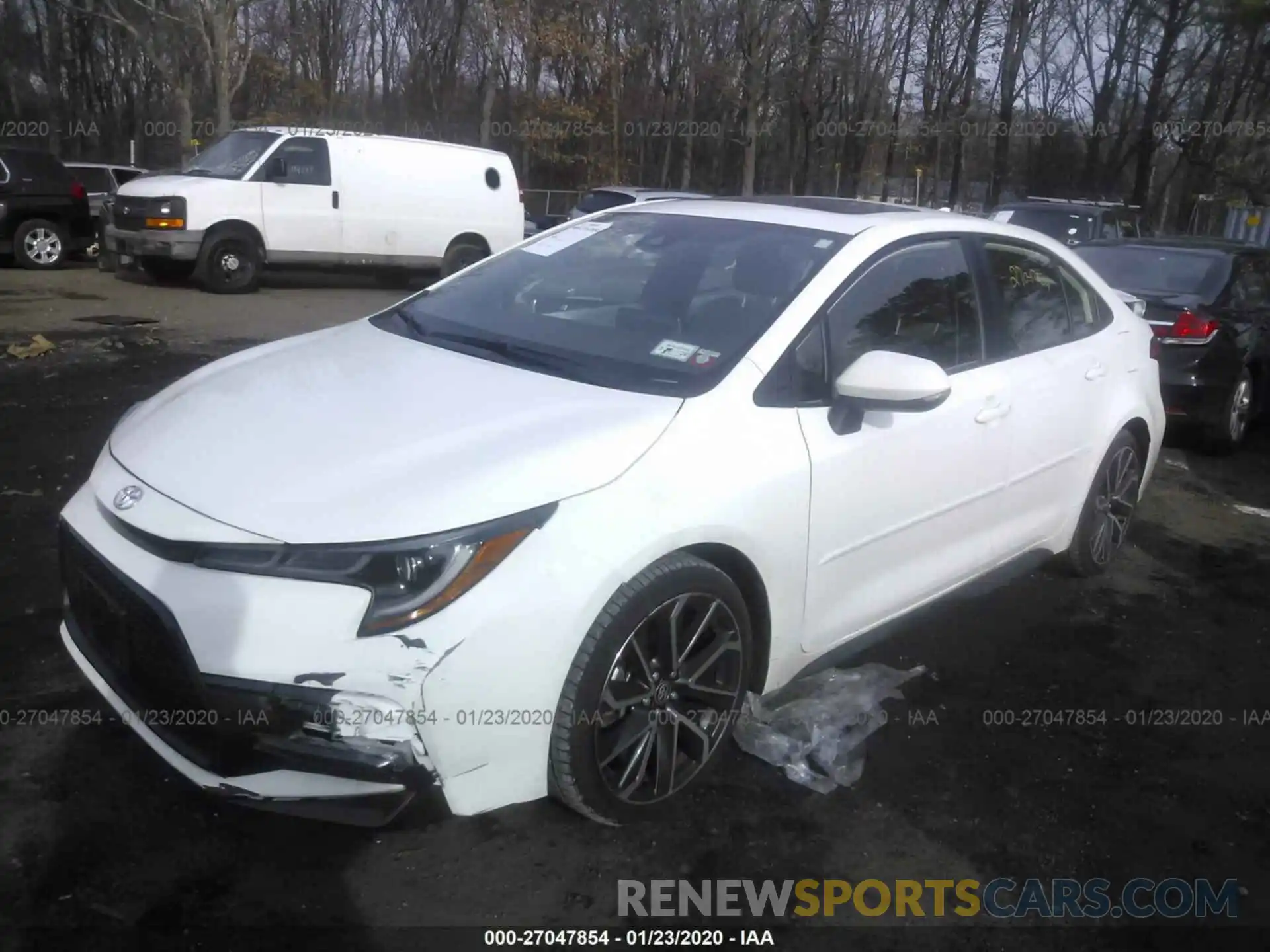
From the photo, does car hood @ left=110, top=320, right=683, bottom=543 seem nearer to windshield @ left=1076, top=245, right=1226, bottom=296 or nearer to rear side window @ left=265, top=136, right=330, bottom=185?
windshield @ left=1076, top=245, right=1226, bottom=296

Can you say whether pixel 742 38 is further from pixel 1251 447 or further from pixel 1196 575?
pixel 1196 575

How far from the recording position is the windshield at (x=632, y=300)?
3.39 m

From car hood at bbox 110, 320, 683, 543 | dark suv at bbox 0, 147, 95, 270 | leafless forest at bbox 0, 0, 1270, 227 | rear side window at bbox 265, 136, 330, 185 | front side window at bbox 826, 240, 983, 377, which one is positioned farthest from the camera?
leafless forest at bbox 0, 0, 1270, 227

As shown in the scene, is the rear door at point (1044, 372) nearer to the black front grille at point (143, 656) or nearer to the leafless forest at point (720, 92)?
the black front grille at point (143, 656)

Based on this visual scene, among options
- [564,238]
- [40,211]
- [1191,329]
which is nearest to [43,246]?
[40,211]

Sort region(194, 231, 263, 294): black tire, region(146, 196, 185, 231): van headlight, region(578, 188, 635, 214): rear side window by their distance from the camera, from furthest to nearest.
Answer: region(578, 188, 635, 214): rear side window < region(194, 231, 263, 294): black tire < region(146, 196, 185, 231): van headlight

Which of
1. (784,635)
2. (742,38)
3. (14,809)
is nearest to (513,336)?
(784,635)

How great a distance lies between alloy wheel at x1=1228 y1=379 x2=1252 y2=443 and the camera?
8.10 meters

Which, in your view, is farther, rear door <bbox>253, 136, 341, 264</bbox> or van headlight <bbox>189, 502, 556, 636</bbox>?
rear door <bbox>253, 136, 341, 264</bbox>

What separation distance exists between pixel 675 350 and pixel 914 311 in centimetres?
96

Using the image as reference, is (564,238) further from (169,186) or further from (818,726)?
(169,186)

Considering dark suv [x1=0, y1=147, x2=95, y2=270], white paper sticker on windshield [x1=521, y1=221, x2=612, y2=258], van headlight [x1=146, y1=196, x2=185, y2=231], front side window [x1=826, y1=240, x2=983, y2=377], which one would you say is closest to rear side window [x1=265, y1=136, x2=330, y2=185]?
van headlight [x1=146, y1=196, x2=185, y2=231]

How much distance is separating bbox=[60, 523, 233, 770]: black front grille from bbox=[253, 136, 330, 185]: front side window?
12110mm

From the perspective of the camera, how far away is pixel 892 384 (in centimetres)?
325
